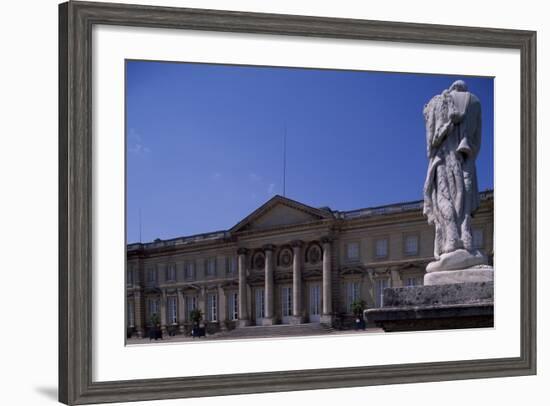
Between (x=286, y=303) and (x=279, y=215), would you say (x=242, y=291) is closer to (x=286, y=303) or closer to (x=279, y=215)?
(x=286, y=303)

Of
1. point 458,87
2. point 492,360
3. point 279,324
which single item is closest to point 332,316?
point 279,324

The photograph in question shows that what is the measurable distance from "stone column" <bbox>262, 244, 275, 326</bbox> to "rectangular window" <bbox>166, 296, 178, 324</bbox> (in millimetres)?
1197

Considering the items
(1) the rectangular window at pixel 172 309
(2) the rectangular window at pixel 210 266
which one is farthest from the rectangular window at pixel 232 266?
(1) the rectangular window at pixel 172 309

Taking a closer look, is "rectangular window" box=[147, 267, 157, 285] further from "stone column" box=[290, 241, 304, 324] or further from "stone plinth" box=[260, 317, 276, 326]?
"stone column" box=[290, 241, 304, 324]

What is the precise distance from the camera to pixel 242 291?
1866cm

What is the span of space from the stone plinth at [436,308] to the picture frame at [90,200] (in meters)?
0.61

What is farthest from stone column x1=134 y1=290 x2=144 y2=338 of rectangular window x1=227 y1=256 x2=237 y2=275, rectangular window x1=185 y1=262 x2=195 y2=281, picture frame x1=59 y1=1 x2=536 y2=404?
rectangular window x1=227 y1=256 x2=237 y2=275

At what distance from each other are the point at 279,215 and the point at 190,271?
5.34 feet

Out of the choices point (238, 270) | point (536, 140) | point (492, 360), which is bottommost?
point (492, 360)

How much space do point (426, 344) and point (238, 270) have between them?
10.1ft

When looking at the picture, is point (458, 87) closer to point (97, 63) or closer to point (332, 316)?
point (332, 316)

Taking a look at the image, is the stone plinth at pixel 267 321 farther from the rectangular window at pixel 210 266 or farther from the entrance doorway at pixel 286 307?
the rectangular window at pixel 210 266

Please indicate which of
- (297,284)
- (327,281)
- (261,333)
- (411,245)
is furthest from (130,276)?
(411,245)

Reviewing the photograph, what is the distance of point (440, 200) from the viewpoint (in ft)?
60.7
